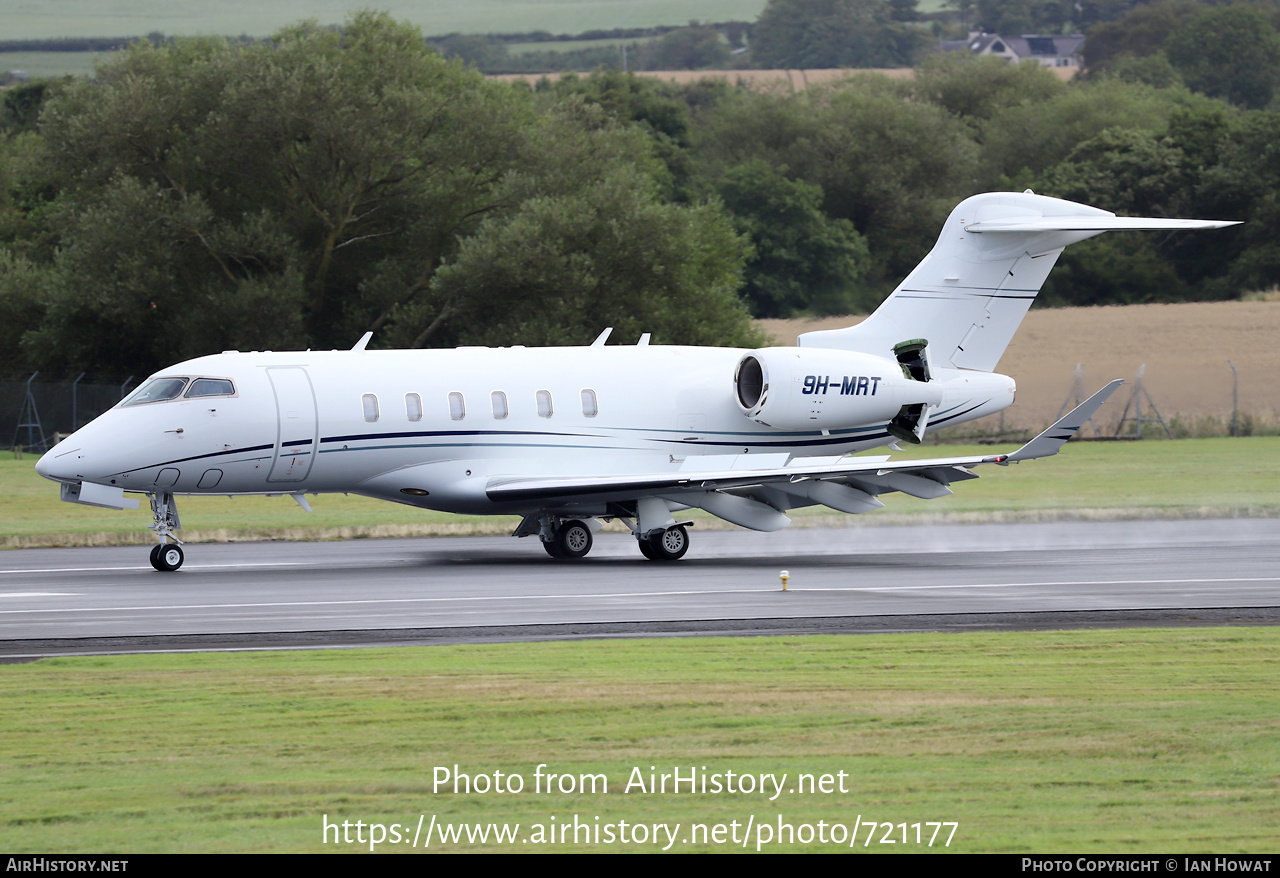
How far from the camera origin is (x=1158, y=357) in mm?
59688

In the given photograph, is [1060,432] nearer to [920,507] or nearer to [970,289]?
[970,289]

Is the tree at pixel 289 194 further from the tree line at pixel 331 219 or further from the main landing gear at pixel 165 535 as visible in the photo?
the main landing gear at pixel 165 535

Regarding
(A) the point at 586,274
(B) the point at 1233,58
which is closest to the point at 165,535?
(A) the point at 586,274

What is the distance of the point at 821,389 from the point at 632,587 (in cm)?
681

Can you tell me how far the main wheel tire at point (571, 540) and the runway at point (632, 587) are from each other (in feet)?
1.20

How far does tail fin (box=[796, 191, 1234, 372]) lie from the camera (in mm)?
28203

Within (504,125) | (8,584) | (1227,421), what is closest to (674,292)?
(504,125)

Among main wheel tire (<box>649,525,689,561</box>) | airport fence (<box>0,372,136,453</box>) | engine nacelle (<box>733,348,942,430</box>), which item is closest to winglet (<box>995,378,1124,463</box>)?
engine nacelle (<box>733,348,942,430</box>)

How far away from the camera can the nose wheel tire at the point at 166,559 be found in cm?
2366

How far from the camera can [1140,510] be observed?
3297cm

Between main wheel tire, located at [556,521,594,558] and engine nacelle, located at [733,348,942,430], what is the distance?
3429 millimetres

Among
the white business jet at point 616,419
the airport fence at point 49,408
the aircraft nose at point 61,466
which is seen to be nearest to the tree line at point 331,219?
the airport fence at point 49,408

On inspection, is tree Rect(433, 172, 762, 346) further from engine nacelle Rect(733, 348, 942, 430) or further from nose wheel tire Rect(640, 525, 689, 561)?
nose wheel tire Rect(640, 525, 689, 561)
